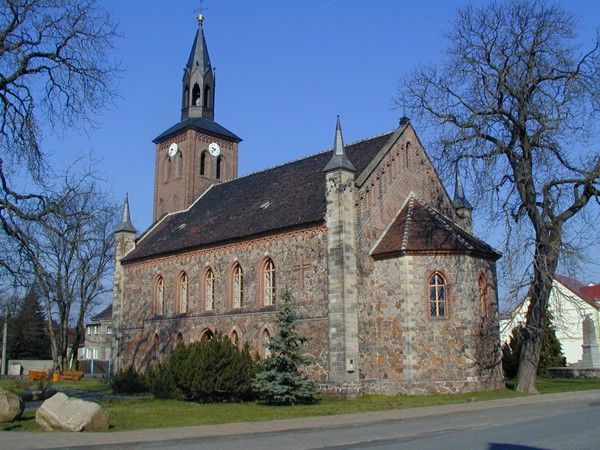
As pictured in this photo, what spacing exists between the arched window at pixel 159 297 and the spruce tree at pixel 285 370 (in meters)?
14.6

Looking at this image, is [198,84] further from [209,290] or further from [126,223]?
[209,290]

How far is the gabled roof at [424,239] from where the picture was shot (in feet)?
82.9

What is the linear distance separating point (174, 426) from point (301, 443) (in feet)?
13.8

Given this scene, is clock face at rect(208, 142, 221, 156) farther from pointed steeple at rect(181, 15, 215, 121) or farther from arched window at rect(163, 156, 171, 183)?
arched window at rect(163, 156, 171, 183)

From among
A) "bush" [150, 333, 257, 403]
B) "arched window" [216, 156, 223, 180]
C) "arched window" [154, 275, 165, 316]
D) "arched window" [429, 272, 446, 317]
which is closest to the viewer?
"bush" [150, 333, 257, 403]

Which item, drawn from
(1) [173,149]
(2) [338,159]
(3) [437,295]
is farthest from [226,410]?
(1) [173,149]

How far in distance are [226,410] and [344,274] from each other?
7.62 m

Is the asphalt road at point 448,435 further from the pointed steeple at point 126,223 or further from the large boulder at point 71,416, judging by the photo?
the pointed steeple at point 126,223

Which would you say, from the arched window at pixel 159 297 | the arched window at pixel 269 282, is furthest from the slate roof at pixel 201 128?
the arched window at pixel 269 282

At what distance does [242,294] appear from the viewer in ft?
97.9

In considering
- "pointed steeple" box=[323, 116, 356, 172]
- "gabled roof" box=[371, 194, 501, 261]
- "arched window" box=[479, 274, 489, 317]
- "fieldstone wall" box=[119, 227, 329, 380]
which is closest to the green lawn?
"arched window" box=[479, 274, 489, 317]

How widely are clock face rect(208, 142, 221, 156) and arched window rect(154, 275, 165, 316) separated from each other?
11.0m

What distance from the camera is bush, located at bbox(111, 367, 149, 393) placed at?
30672 millimetres

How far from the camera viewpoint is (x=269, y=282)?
2852 cm
